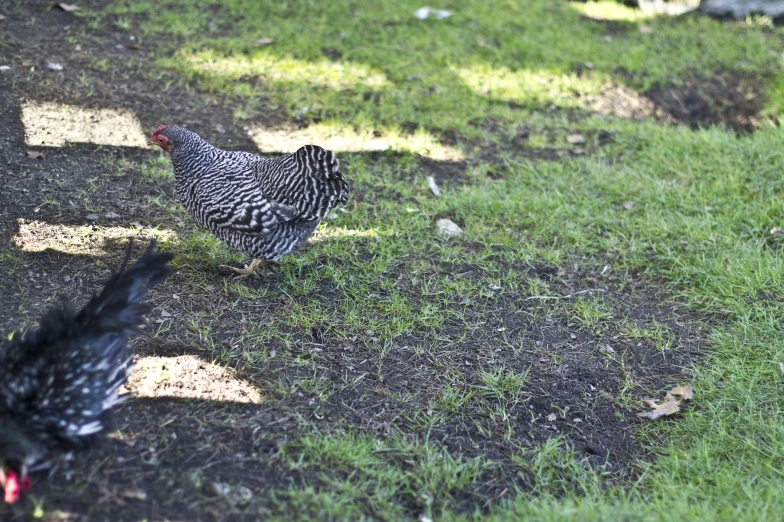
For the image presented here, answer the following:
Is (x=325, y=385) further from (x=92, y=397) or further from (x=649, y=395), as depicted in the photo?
(x=649, y=395)

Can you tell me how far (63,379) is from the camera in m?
2.61

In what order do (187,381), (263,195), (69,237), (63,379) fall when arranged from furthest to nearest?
1. (69,237)
2. (263,195)
3. (187,381)
4. (63,379)

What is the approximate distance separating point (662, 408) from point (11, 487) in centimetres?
296

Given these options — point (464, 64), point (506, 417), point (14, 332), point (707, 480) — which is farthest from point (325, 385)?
point (464, 64)

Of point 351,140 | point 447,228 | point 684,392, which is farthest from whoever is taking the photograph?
point 351,140

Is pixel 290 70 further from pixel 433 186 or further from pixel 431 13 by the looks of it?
pixel 431 13

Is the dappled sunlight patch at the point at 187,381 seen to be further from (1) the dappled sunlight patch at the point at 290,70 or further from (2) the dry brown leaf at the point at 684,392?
(1) the dappled sunlight patch at the point at 290,70

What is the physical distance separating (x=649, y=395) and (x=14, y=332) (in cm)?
325

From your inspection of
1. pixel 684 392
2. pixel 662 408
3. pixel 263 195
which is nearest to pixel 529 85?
pixel 263 195

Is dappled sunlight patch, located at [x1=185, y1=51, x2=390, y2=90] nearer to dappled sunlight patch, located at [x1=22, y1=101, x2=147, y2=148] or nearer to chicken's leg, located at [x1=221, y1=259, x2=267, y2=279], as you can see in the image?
dappled sunlight patch, located at [x1=22, y1=101, x2=147, y2=148]

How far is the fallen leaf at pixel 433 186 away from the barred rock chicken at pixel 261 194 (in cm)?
134

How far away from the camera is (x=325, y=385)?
3.41 meters

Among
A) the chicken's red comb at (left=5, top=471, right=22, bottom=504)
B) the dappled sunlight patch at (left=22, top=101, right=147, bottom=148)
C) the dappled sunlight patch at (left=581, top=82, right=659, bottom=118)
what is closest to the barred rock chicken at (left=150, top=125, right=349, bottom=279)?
the dappled sunlight patch at (left=22, top=101, right=147, bottom=148)

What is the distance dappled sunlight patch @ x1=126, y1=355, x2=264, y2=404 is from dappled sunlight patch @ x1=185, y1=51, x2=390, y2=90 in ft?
11.3
